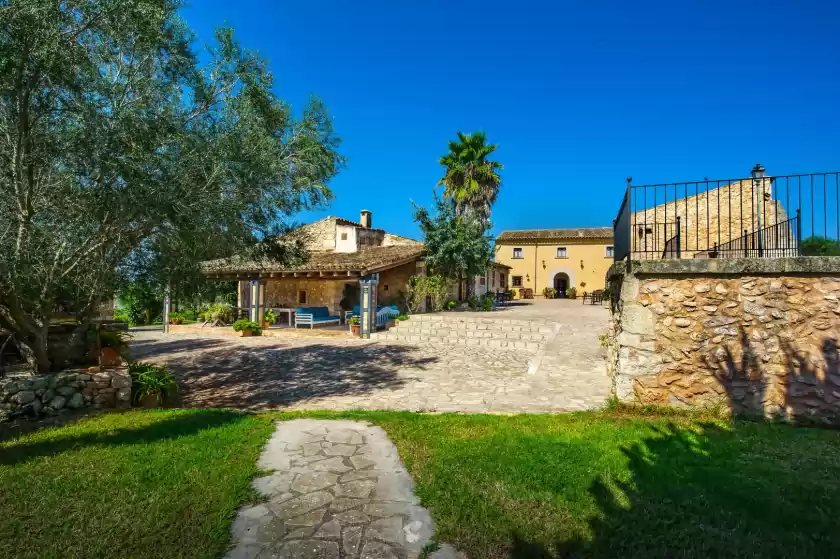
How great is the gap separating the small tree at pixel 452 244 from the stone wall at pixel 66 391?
1530cm

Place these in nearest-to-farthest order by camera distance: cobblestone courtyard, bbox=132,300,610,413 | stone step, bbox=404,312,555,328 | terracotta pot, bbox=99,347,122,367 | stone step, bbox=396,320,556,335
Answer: cobblestone courtyard, bbox=132,300,610,413 → terracotta pot, bbox=99,347,122,367 → stone step, bbox=396,320,556,335 → stone step, bbox=404,312,555,328

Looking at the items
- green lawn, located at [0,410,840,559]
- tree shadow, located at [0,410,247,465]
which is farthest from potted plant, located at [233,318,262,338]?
green lawn, located at [0,410,840,559]

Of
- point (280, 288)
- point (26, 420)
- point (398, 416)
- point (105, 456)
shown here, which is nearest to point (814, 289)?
point (398, 416)

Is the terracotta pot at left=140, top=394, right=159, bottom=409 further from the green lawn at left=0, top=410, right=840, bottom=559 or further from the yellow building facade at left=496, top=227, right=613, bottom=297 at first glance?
the yellow building facade at left=496, top=227, right=613, bottom=297

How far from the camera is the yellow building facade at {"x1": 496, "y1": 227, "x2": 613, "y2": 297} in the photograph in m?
37.9

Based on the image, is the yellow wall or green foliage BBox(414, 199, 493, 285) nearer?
green foliage BBox(414, 199, 493, 285)

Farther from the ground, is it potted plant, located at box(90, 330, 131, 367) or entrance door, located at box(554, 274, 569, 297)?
entrance door, located at box(554, 274, 569, 297)

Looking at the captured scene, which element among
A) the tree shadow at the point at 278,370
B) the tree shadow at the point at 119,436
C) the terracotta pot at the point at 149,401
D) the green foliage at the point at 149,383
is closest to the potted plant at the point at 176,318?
the tree shadow at the point at 278,370

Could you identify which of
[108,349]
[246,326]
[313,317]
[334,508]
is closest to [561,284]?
[313,317]

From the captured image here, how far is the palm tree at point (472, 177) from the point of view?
24.5 metres

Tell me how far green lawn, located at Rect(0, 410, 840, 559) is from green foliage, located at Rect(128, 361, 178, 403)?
5.07 ft

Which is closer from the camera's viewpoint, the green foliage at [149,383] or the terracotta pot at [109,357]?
the green foliage at [149,383]

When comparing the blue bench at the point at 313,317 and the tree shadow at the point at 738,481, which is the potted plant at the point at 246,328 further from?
the tree shadow at the point at 738,481

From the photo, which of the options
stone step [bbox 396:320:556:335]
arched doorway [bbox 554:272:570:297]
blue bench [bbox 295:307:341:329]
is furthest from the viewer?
arched doorway [bbox 554:272:570:297]
